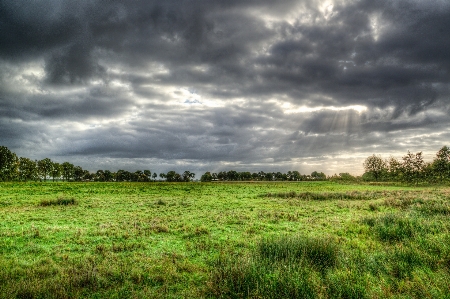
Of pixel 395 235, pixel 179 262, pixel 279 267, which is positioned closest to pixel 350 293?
pixel 279 267

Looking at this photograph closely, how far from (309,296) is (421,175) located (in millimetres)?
127804

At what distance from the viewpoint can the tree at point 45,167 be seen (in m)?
139

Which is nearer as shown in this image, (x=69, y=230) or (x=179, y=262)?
(x=179, y=262)

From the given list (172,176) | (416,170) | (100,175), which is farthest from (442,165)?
(100,175)

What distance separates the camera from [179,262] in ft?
33.5

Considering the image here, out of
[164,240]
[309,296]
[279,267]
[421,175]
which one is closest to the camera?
[309,296]

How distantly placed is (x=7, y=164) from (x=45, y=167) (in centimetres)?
4700

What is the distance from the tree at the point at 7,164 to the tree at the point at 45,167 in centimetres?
3834

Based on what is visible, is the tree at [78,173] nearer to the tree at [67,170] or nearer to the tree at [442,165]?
the tree at [67,170]

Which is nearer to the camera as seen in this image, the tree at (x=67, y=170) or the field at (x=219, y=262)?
the field at (x=219, y=262)

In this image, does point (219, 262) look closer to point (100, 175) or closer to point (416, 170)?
point (416, 170)

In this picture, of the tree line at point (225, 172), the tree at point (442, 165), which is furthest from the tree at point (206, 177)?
the tree at point (442, 165)

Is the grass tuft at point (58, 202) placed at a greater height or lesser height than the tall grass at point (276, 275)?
lesser

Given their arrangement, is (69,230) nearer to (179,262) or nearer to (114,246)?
(114,246)
